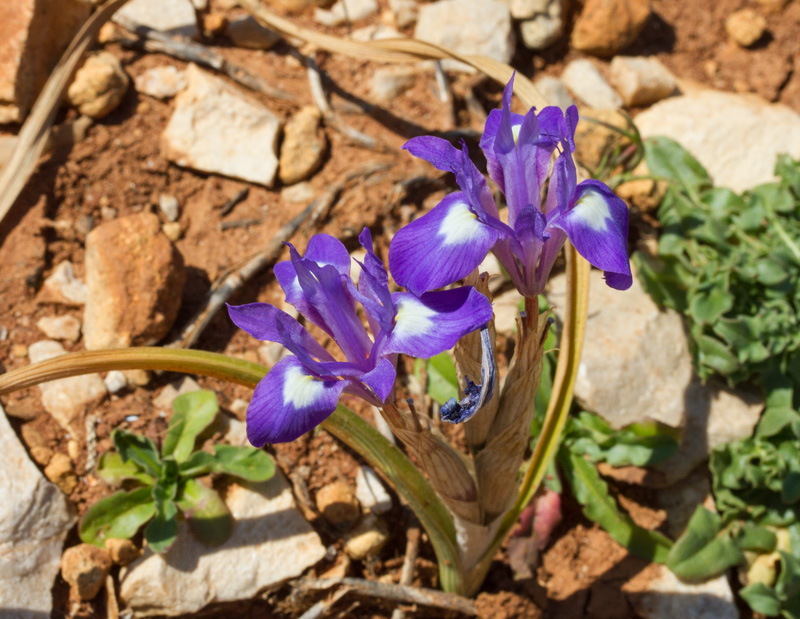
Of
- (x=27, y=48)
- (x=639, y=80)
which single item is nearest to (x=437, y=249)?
(x=27, y=48)

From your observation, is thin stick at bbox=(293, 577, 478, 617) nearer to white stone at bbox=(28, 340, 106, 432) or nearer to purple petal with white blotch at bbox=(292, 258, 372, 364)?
white stone at bbox=(28, 340, 106, 432)

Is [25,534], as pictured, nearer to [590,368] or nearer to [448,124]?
[590,368]

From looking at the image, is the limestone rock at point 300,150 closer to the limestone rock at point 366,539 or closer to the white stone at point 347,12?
the white stone at point 347,12

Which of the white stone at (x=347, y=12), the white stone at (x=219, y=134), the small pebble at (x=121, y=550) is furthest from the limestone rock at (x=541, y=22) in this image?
the small pebble at (x=121, y=550)

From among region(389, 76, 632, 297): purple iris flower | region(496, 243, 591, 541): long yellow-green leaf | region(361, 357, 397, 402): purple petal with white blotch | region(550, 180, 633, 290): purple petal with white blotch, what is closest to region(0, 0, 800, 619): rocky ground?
region(496, 243, 591, 541): long yellow-green leaf

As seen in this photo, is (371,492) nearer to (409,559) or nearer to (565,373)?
(409,559)
